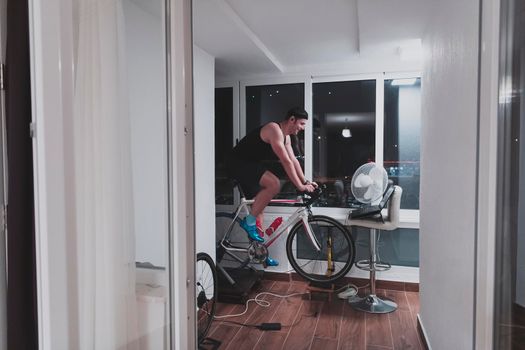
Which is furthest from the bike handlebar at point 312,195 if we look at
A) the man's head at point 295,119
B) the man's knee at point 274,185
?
the man's head at point 295,119

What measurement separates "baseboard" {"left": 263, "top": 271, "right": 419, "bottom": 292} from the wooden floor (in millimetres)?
126

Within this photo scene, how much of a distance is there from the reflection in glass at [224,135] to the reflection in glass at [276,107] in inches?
8.8

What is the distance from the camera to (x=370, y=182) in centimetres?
314

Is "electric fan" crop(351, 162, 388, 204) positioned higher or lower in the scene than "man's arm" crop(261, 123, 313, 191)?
lower

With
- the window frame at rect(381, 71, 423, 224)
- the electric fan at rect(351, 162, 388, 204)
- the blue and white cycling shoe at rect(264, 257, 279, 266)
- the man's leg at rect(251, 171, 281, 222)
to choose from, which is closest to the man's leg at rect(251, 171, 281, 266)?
the man's leg at rect(251, 171, 281, 222)

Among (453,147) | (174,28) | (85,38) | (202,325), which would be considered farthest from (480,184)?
(202,325)

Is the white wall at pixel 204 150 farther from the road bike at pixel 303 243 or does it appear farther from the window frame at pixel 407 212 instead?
the window frame at pixel 407 212

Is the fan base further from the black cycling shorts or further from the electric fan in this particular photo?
the black cycling shorts

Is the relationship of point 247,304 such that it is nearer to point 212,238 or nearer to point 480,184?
point 212,238

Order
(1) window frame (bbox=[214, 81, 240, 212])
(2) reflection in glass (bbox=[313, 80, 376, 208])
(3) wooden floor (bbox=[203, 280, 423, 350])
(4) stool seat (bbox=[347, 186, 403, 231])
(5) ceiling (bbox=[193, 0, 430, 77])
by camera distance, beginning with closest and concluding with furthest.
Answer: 1. (5) ceiling (bbox=[193, 0, 430, 77])
2. (3) wooden floor (bbox=[203, 280, 423, 350])
3. (4) stool seat (bbox=[347, 186, 403, 231])
4. (2) reflection in glass (bbox=[313, 80, 376, 208])
5. (1) window frame (bbox=[214, 81, 240, 212])

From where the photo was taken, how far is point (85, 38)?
3.31ft

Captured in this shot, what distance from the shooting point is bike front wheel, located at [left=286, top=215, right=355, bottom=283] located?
3.36m

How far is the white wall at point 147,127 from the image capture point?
1228mm

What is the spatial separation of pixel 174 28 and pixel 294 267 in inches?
114
